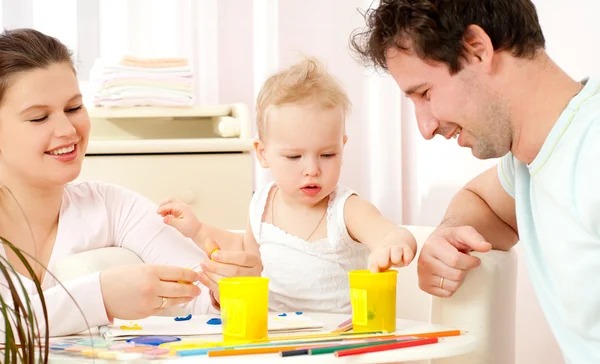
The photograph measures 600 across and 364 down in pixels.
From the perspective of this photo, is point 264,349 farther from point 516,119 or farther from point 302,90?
point 302,90

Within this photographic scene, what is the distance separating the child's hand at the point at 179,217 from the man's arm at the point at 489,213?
524 millimetres

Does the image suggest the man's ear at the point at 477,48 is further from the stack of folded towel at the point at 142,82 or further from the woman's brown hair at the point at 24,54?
the stack of folded towel at the point at 142,82

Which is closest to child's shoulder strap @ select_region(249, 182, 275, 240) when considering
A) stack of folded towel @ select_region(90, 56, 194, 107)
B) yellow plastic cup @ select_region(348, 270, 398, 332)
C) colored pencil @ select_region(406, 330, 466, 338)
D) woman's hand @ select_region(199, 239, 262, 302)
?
woman's hand @ select_region(199, 239, 262, 302)

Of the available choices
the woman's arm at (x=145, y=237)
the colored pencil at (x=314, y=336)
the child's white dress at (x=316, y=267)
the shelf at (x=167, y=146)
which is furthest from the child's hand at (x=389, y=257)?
the shelf at (x=167, y=146)

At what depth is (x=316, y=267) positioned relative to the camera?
5.45 ft

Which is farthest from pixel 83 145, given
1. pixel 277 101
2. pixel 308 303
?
pixel 308 303

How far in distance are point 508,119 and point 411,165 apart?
5.77 ft

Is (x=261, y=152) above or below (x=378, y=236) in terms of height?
above

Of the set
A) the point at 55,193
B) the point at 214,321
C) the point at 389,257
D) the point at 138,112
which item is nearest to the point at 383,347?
the point at 389,257

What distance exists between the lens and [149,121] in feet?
9.07

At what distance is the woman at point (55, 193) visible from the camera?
4.91 ft

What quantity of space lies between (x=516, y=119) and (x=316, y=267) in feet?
1.82

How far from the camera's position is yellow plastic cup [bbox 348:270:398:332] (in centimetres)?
120

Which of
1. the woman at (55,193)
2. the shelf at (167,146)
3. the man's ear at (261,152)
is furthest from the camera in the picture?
the shelf at (167,146)
